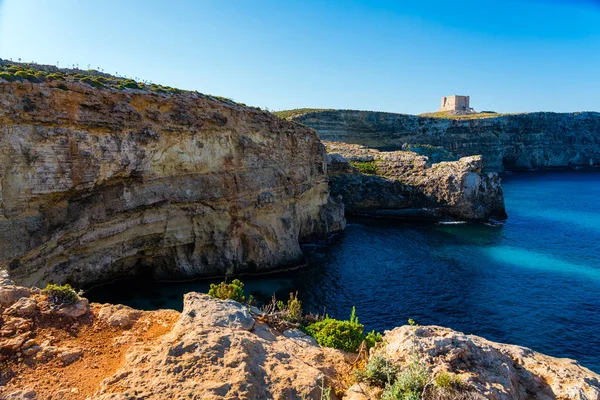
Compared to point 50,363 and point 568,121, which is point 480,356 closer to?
point 50,363

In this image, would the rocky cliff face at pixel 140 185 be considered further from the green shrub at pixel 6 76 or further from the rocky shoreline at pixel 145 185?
the green shrub at pixel 6 76

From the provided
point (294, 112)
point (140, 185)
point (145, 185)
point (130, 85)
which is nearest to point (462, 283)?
point (145, 185)

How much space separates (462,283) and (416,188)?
31.5 m

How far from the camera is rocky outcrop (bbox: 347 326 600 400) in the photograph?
8977 millimetres

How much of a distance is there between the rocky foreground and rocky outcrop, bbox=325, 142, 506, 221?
53695mm

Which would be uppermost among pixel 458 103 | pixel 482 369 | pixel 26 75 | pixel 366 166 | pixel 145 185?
pixel 458 103

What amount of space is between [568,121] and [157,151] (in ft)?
480


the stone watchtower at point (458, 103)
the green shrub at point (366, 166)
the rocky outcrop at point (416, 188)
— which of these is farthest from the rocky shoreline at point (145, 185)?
the stone watchtower at point (458, 103)

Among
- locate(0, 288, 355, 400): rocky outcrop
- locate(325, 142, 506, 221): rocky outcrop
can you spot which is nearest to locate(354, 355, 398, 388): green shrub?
locate(0, 288, 355, 400): rocky outcrop

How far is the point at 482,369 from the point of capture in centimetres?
942

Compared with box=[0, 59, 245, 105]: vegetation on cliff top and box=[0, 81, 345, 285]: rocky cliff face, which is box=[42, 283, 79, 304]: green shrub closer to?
box=[0, 81, 345, 285]: rocky cliff face

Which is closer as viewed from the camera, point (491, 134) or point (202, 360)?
point (202, 360)

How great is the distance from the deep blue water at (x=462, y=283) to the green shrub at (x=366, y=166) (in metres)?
14.6

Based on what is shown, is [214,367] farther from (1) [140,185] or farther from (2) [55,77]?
(2) [55,77]
